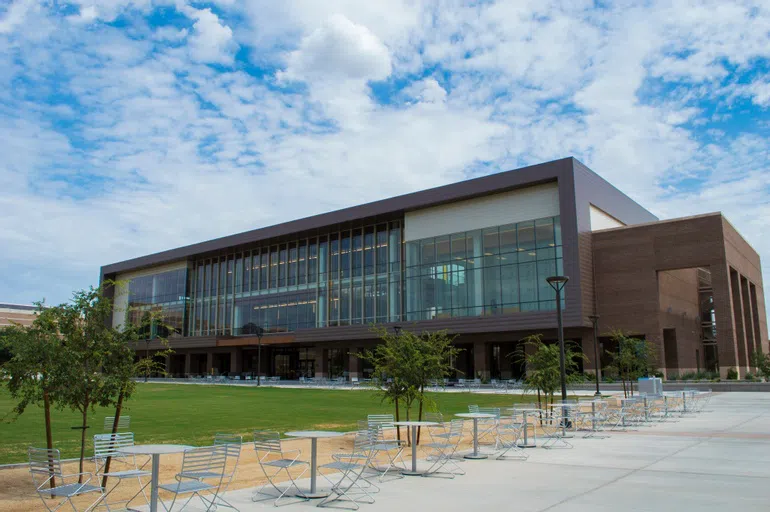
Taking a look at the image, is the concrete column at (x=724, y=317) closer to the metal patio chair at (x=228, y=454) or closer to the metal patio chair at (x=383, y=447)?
the metal patio chair at (x=383, y=447)

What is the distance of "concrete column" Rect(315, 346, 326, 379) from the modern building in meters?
0.11

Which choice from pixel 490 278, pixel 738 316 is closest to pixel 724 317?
pixel 738 316

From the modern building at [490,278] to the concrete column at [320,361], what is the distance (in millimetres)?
110

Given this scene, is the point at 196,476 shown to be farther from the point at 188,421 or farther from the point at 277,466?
the point at 188,421

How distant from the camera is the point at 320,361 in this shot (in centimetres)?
6975

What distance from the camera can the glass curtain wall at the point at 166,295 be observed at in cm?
8469

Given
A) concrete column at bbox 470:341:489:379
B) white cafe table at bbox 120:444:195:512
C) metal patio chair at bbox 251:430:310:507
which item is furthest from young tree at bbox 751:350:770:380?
white cafe table at bbox 120:444:195:512

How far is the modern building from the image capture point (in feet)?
167

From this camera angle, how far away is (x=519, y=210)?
54.2 metres

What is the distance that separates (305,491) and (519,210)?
1839 inches

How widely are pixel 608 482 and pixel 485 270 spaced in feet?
150

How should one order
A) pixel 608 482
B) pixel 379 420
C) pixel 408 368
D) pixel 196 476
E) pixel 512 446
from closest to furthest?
1. pixel 196 476
2. pixel 608 482
3. pixel 379 420
4. pixel 512 446
5. pixel 408 368

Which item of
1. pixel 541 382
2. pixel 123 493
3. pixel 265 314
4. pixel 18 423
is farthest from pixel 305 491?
pixel 265 314

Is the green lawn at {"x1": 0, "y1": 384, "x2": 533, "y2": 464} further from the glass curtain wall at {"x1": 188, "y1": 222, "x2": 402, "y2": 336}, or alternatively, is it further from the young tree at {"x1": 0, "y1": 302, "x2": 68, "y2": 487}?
the glass curtain wall at {"x1": 188, "y1": 222, "x2": 402, "y2": 336}
